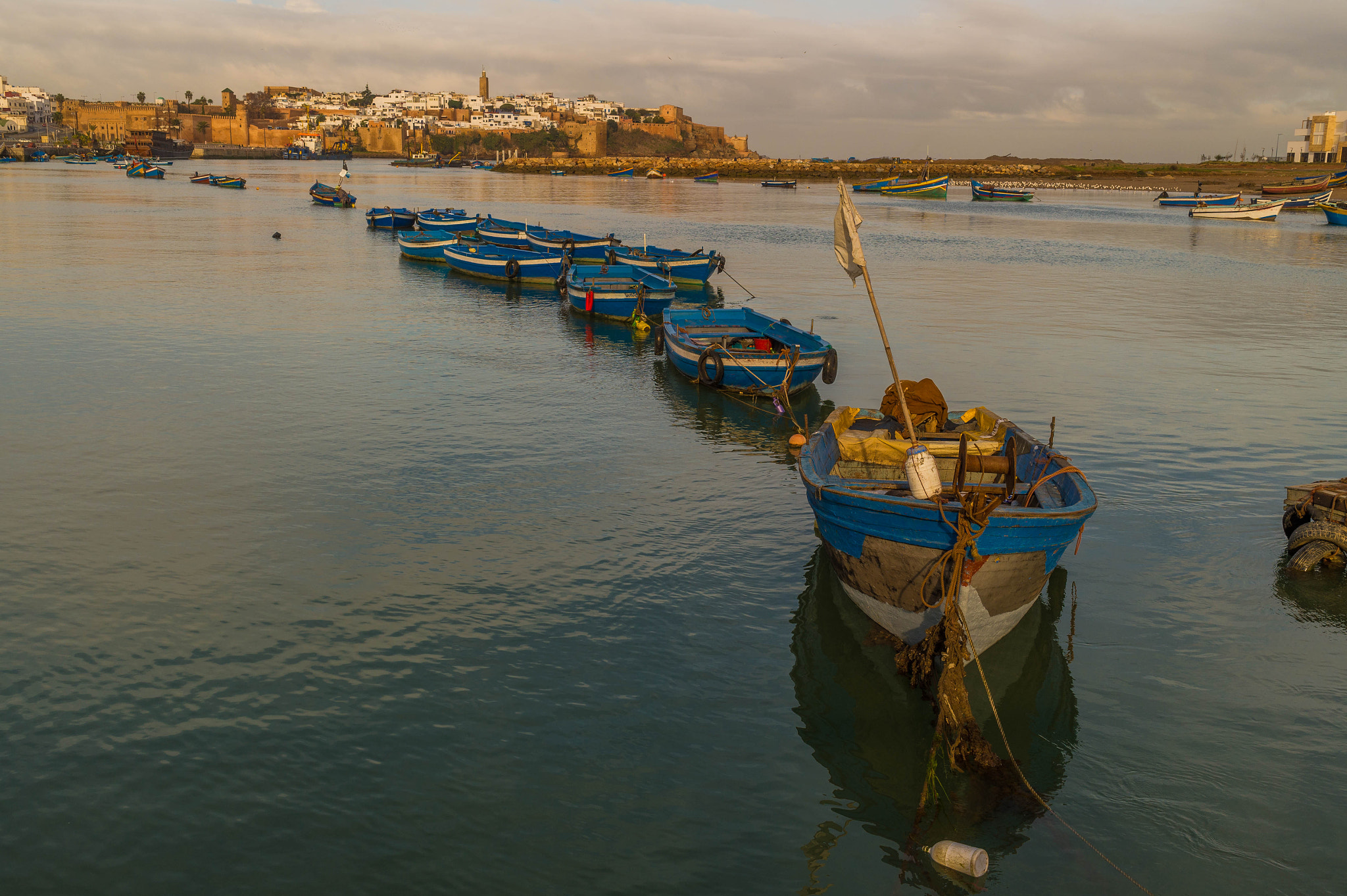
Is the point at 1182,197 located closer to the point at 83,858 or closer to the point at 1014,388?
the point at 1014,388

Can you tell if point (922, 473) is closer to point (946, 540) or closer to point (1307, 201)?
point (946, 540)

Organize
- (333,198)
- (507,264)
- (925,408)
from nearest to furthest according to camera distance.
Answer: (925,408) → (507,264) → (333,198)

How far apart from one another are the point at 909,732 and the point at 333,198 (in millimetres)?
87323

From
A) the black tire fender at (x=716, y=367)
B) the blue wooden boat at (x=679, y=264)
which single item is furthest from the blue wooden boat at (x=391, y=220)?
the black tire fender at (x=716, y=367)

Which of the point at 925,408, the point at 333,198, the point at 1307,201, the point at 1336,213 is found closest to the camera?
the point at 925,408

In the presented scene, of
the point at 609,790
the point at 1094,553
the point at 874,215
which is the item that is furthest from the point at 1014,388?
the point at 874,215

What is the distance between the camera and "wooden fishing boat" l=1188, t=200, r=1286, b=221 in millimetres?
93125

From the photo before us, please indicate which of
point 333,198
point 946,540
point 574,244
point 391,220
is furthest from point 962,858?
point 333,198

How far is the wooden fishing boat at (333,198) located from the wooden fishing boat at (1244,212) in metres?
83.1

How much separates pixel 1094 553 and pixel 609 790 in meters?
8.76

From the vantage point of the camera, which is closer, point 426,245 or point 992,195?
point 426,245

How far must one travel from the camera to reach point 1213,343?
1179 inches

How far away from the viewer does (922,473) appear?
977 centimetres

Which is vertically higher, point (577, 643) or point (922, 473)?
point (922, 473)
